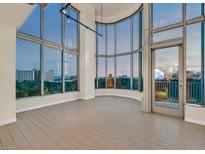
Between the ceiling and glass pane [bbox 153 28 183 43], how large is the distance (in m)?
3.88

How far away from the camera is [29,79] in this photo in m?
5.85

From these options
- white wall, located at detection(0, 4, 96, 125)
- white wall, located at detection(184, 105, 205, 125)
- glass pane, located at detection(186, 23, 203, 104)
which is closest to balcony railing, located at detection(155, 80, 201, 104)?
glass pane, located at detection(186, 23, 203, 104)

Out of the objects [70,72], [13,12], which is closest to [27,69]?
[70,72]

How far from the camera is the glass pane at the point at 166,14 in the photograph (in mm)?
4598

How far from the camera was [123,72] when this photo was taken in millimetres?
9727

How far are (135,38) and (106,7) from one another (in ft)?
8.58

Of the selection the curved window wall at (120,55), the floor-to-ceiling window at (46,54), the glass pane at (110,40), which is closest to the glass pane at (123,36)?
the curved window wall at (120,55)

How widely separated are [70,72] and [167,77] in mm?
5141

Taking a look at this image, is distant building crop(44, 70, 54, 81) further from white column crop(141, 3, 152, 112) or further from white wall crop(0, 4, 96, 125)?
white column crop(141, 3, 152, 112)

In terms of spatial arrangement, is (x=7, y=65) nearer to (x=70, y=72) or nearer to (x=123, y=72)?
(x=70, y=72)

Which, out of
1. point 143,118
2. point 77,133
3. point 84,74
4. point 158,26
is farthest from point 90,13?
point 77,133

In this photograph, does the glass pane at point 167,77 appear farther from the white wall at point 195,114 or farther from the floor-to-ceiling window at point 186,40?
the white wall at point 195,114

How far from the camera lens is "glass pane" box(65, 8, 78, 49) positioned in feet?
25.9

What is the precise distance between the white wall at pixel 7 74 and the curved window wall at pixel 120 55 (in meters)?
6.25
